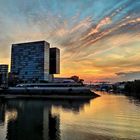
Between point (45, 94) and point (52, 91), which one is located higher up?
point (52, 91)

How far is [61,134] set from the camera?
125 ft

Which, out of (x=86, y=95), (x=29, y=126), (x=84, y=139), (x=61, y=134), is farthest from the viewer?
(x=86, y=95)

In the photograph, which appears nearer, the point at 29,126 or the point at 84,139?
the point at 84,139

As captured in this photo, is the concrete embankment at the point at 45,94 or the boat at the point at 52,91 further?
the boat at the point at 52,91

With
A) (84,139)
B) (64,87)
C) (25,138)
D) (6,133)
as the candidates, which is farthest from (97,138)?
(64,87)

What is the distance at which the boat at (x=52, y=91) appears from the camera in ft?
544

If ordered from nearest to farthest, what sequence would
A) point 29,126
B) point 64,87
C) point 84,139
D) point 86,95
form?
point 84,139, point 29,126, point 86,95, point 64,87

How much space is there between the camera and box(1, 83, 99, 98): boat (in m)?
166

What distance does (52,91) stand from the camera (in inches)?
7018

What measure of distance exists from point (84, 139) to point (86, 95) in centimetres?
12588

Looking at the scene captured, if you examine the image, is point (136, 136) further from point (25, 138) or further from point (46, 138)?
point (25, 138)

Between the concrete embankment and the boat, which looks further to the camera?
the boat

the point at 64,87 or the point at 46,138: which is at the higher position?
the point at 64,87

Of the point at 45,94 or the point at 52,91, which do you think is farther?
the point at 52,91
